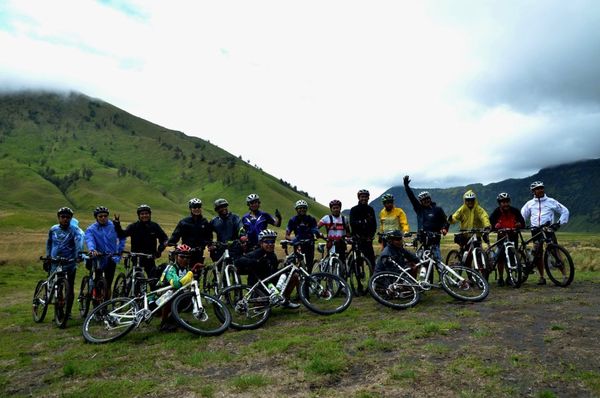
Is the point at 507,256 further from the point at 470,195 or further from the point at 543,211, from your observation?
the point at 470,195

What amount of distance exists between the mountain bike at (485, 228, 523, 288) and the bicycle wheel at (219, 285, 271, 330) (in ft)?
23.3

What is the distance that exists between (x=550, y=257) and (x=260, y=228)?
871 cm

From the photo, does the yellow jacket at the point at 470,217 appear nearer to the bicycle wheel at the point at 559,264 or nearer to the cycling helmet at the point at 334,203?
the bicycle wheel at the point at 559,264

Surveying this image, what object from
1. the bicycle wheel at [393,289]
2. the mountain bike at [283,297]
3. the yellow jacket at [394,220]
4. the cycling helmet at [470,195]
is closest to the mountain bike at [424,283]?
the bicycle wheel at [393,289]

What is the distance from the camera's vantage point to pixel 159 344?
909 cm

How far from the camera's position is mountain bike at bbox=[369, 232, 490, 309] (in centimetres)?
1081

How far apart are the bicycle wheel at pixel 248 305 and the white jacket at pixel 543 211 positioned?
8862 mm

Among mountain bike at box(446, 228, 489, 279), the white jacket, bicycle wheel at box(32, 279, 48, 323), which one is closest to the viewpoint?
bicycle wheel at box(32, 279, 48, 323)

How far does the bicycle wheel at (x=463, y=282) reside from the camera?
35.7 feet

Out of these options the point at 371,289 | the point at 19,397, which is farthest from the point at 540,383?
the point at 19,397

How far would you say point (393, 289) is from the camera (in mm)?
10828

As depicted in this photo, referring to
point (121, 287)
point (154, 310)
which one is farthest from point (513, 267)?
point (121, 287)

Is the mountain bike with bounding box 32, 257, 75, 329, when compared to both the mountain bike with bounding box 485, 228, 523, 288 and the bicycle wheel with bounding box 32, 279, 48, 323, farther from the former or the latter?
the mountain bike with bounding box 485, 228, 523, 288

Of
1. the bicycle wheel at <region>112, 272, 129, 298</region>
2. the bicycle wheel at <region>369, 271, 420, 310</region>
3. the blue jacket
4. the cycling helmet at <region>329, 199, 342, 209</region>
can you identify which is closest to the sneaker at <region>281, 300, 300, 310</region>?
the bicycle wheel at <region>369, 271, 420, 310</region>
